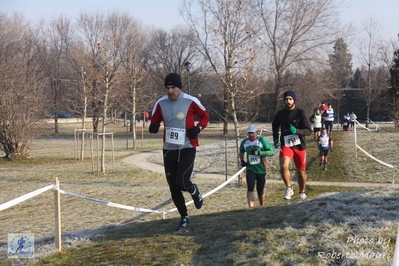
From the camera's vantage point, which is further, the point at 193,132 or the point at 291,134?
the point at 291,134

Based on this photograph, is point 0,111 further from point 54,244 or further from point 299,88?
point 299,88

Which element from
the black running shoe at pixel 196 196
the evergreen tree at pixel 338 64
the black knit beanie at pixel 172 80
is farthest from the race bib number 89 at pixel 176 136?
the evergreen tree at pixel 338 64

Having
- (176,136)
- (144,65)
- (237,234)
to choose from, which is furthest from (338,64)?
(237,234)

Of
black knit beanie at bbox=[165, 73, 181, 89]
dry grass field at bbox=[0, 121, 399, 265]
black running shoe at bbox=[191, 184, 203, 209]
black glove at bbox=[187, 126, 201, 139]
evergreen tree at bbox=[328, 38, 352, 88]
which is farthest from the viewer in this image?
evergreen tree at bbox=[328, 38, 352, 88]

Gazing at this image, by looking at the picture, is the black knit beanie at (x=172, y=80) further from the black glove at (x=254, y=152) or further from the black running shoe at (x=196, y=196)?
the black glove at (x=254, y=152)

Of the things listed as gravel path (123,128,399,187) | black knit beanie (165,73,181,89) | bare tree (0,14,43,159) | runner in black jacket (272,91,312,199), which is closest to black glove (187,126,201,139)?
black knit beanie (165,73,181,89)

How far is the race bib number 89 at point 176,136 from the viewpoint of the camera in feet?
20.1

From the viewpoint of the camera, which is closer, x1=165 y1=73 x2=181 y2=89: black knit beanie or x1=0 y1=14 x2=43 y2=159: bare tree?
x1=165 y1=73 x2=181 y2=89: black knit beanie

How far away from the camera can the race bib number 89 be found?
6.13 metres

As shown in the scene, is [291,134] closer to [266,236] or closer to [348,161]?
[266,236]

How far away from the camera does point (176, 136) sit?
6152mm

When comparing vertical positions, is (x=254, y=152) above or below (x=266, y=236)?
above

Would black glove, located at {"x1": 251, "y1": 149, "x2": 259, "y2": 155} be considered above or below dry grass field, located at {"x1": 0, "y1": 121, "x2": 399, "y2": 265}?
above

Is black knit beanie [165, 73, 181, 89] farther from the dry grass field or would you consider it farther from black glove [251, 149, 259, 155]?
black glove [251, 149, 259, 155]
